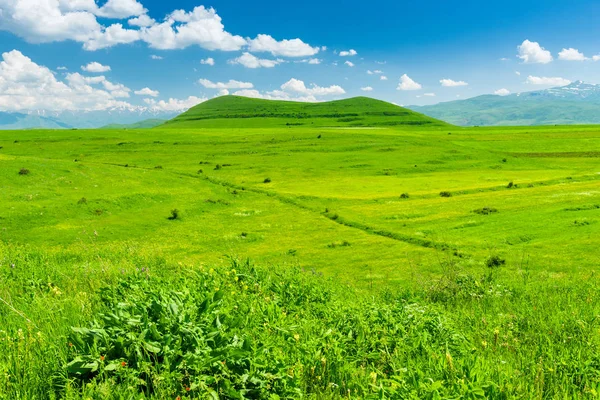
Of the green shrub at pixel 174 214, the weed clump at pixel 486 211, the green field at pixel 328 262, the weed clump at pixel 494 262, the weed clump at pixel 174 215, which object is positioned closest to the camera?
the green field at pixel 328 262

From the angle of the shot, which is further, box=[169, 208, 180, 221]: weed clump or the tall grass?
box=[169, 208, 180, 221]: weed clump

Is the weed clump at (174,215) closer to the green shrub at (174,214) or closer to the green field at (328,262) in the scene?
the green shrub at (174,214)

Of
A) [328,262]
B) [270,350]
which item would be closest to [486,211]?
[328,262]

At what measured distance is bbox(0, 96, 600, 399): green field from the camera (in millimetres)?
5664

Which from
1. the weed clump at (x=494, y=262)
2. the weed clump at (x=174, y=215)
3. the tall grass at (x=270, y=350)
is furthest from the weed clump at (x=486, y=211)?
the tall grass at (x=270, y=350)

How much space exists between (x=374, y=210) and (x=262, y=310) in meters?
48.5

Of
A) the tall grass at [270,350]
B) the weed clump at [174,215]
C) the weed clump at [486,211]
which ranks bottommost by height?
the weed clump at [174,215]

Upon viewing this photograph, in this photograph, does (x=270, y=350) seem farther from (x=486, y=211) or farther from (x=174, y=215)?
(x=174, y=215)

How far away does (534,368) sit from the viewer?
20.1 feet

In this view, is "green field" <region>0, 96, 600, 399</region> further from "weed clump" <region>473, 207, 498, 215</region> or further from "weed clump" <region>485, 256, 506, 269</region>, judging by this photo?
→ "weed clump" <region>485, 256, 506, 269</region>

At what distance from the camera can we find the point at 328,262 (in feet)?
110

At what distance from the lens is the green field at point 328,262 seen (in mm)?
5664

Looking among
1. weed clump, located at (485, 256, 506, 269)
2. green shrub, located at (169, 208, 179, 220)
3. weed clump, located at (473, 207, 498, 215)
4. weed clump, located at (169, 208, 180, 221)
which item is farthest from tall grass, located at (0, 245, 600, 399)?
green shrub, located at (169, 208, 179, 220)

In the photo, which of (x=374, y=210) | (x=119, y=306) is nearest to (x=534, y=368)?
(x=119, y=306)
